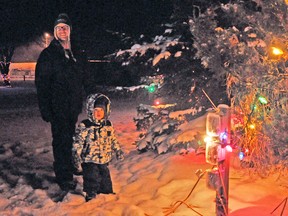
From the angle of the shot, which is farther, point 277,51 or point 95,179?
point 95,179

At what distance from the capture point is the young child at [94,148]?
16.0 ft

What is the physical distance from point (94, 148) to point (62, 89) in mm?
968

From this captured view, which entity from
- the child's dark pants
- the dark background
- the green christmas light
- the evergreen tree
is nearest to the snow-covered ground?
the child's dark pants

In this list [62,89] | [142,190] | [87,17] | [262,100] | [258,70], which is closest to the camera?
[258,70]

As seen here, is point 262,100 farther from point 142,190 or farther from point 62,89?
point 62,89

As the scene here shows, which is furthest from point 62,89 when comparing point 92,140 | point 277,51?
point 277,51

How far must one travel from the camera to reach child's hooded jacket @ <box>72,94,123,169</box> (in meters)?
4.88

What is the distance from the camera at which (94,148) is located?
4.91 metres

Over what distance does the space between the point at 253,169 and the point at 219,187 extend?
158 cm

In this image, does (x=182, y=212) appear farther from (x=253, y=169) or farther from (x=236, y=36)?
(x=236, y=36)

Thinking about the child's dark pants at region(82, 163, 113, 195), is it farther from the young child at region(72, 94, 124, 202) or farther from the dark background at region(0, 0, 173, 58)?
the dark background at region(0, 0, 173, 58)

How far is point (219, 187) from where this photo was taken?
3508mm

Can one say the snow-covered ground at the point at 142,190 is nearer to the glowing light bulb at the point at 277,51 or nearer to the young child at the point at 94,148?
the young child at the point at 94,148

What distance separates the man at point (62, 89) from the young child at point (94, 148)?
1.46 feet
